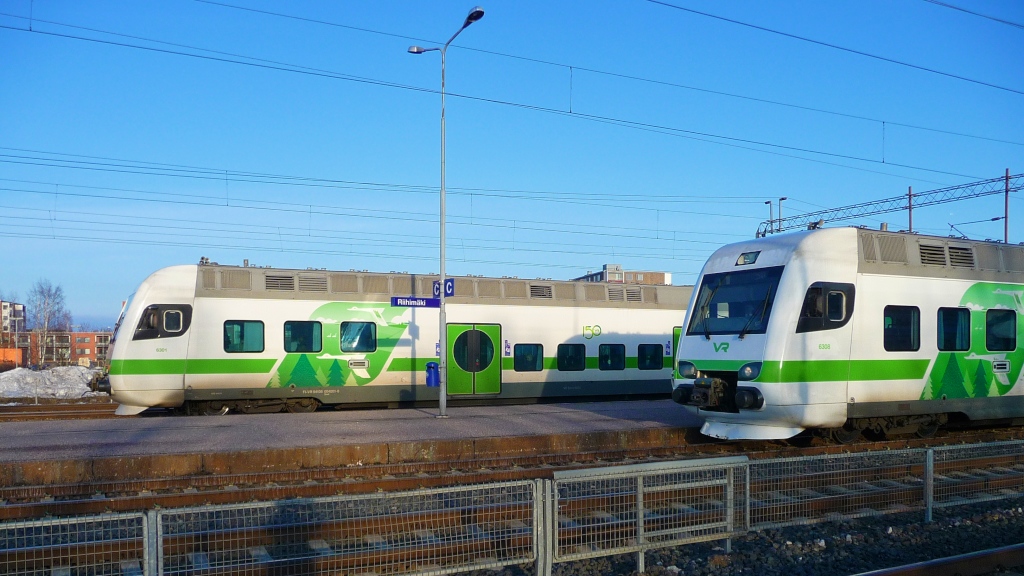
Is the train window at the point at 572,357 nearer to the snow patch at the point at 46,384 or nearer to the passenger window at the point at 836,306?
the passenger window at the point at 836,306

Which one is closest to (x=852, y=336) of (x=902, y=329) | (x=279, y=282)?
(x=902, y=329)

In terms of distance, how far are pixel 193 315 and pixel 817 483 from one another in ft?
46.1

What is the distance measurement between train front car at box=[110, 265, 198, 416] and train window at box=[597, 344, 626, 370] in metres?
11.2

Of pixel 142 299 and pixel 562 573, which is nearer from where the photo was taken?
pixel 562 573

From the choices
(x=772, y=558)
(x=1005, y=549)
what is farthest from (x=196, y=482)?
(x=1005, y=549)

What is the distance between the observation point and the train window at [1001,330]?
14211 mm

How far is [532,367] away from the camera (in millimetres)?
21766

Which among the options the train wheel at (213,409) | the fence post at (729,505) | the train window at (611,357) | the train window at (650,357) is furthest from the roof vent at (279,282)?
the fence post at (729,505)

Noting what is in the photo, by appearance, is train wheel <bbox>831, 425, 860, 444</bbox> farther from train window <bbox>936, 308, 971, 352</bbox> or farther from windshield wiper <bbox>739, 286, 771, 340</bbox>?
windshield wiper <bbox>739, 286, 771, 340</bbox>

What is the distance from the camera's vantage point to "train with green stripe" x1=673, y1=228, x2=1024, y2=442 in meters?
12.2

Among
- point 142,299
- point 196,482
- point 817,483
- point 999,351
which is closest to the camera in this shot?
point 817,483

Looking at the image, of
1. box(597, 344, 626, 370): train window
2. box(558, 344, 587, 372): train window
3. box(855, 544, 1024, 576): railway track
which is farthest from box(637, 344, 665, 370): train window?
box(855, 544, 1024, 576): railway track

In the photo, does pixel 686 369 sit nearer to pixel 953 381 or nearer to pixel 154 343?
pixel 953 381

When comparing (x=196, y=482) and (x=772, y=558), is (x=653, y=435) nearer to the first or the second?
(x=772, y=558)
